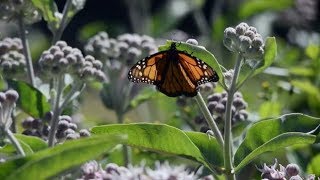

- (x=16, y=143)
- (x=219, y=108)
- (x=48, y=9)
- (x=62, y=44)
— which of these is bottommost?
(x=219, y=108)

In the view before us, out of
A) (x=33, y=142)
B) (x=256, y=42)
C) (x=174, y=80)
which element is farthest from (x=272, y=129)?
(x=33, y=142)

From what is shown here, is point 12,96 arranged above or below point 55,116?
above

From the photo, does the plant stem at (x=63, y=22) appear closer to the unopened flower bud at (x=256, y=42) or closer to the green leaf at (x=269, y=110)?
the green leaf at (x=269, y=110)

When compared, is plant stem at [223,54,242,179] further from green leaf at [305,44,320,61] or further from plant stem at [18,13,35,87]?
green leaf at [305,44,320,61]

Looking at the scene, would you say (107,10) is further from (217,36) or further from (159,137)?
(159,137)

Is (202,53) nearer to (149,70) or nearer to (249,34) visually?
(249,34)

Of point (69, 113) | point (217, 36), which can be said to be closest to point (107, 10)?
point (217, 36)

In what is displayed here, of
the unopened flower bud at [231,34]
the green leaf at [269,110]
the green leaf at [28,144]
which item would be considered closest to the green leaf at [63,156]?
the green leaf at [28,144]
